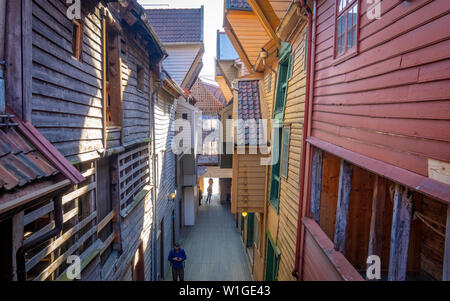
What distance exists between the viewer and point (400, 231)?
2.59m

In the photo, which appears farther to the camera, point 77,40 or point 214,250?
point 214,250

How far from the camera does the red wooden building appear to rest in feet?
6.95

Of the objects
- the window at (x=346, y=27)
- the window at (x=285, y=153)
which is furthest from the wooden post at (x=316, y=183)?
the window at (x=285, y=153)

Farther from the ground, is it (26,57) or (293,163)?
(26,57)

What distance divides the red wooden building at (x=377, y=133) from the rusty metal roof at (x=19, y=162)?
291cm

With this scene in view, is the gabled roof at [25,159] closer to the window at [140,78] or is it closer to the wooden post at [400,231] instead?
the wooden post at [400,231]

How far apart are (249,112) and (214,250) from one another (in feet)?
23.2

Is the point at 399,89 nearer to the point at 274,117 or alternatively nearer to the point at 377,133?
the point at 377,133

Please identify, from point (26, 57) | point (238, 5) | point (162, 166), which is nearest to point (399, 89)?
point (26, 57)

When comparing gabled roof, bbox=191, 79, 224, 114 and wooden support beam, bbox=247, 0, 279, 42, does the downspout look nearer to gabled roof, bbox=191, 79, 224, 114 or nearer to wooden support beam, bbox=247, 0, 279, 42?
wooden support beam, bbox=247, 0, 279, 42

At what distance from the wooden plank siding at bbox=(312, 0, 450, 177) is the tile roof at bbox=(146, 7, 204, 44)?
511 inches

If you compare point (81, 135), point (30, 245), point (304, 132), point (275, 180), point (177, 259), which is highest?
point (304, 132)

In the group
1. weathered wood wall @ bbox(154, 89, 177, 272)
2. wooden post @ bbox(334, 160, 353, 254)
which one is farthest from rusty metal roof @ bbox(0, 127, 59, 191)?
weathered wood wall @ bbox(154, 89, 177, 272)
